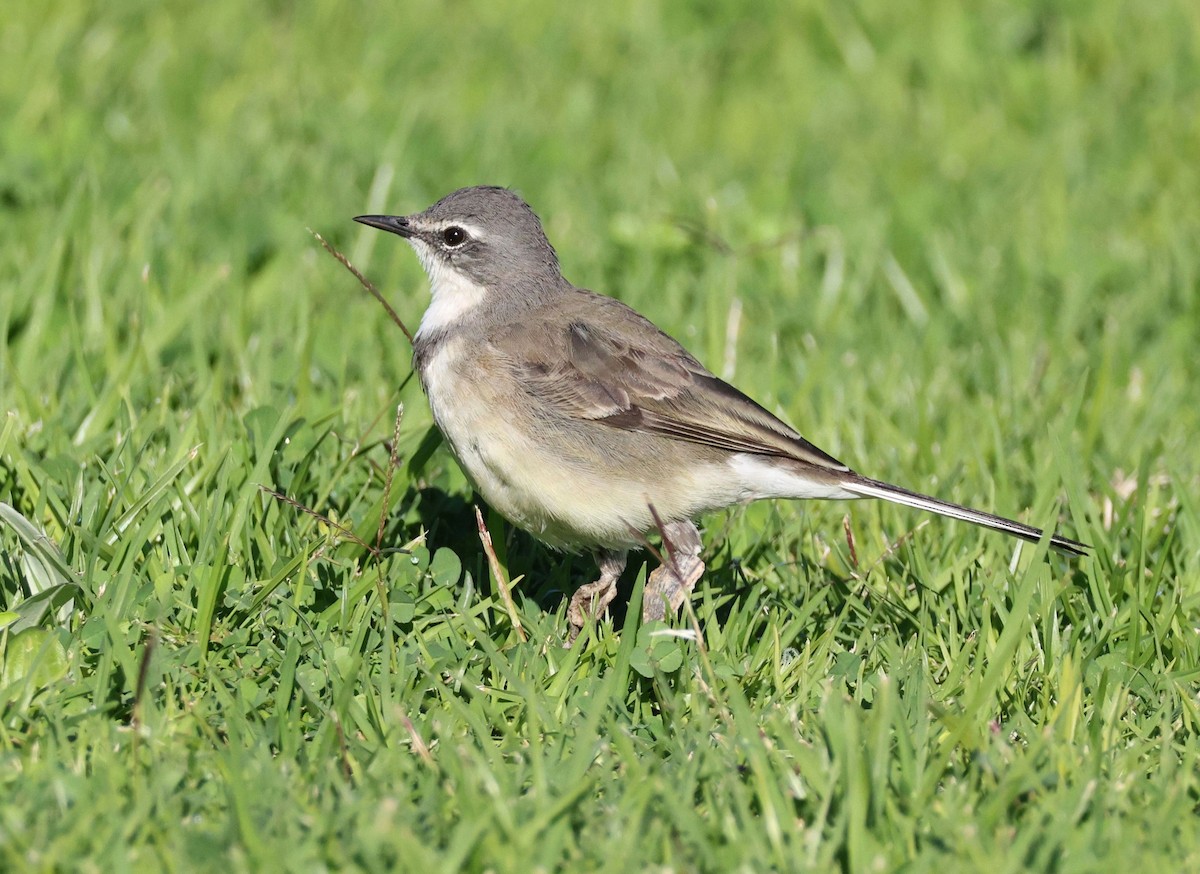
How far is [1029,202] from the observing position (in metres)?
9.91

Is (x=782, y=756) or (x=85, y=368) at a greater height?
(x=85, y=368)

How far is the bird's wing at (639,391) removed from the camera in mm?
5637

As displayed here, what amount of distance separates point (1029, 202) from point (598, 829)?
22.8 feet

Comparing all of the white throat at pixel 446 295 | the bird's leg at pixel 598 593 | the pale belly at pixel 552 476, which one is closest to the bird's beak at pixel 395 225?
the white throat at pixel 446 295

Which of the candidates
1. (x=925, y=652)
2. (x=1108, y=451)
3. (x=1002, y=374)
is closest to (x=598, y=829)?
(x=925, y=652)

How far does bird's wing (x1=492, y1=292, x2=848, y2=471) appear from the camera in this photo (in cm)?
564

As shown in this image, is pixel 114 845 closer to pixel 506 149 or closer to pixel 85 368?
pixel 85 368

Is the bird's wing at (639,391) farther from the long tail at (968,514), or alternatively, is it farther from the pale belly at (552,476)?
the long tail at (968,514)

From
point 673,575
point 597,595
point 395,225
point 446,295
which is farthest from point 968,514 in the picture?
point 395,225

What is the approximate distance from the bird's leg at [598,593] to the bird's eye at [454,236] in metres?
1.41

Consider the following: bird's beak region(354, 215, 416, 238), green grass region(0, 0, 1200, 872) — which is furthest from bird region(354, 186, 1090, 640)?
bird's beak region(354, 215, 416, 238)

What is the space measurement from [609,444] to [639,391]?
0.25m

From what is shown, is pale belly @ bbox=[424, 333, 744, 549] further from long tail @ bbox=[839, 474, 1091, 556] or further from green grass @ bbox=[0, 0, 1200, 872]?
long tail @ bbox=[839, 474, 1091, 556]

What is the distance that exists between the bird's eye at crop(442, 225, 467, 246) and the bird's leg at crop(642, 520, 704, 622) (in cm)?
149
